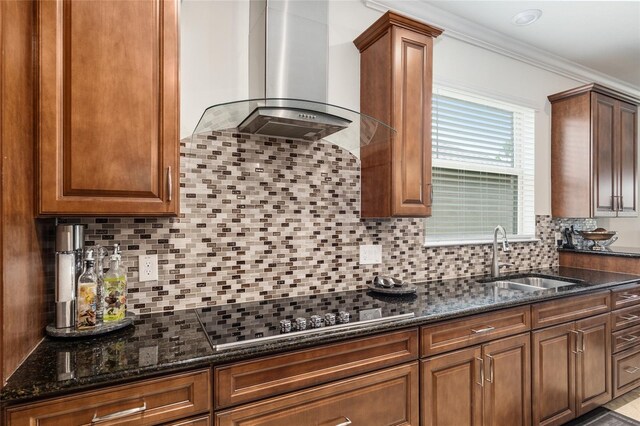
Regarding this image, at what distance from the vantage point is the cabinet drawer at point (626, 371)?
8.64ft

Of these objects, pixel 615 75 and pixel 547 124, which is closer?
pixel 547 124

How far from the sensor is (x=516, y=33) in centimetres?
296

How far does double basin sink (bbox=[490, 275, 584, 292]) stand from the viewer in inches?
105

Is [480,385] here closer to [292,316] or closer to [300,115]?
[292,316]

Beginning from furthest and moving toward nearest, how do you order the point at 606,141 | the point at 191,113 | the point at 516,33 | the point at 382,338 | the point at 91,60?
the point at 606,141, the point at 516,33, the point at 191,113, the point at 382,338, the point at 91,60

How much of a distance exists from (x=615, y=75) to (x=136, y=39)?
15.4 ft

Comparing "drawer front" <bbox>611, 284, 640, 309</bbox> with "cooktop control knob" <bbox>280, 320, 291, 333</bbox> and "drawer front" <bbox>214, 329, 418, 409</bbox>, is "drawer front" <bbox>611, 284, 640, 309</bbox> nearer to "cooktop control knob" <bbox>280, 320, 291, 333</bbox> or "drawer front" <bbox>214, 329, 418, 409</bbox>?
"drawer front" <bbox>214, 329, 418, 409</bbox>

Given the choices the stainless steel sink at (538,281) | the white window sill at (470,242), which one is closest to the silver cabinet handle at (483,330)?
the white window sill at (470,242)

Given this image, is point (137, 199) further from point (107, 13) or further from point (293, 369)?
point (293, 369)

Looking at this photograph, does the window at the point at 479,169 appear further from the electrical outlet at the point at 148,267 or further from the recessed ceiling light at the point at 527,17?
the electrical outlet at the point at 148,267

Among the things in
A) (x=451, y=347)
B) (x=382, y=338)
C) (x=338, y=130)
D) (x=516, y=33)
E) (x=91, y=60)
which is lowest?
(x=451, y=347)

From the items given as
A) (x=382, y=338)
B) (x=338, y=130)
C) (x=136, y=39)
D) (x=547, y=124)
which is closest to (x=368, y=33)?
(x=338, y=130)

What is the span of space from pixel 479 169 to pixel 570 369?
1540mm

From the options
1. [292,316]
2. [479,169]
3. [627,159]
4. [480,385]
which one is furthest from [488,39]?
[292,316]
